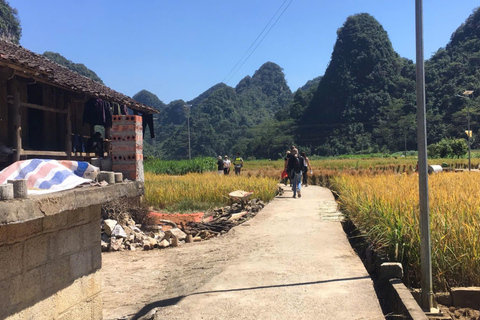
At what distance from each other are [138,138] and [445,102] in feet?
233

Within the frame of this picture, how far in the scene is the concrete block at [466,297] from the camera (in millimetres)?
4723

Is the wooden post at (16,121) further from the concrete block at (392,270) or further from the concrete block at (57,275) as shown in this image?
the concrete block at (392,270)

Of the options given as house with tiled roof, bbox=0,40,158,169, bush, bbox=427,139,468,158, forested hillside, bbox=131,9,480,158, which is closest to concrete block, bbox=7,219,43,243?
house with tiled roof, bbox=0,40,158,169

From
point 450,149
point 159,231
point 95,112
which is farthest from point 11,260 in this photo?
point 450,149

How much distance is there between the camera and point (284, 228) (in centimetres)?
970

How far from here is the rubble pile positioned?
9.09 meters

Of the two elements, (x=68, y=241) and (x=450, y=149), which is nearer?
(x=68, y=241)

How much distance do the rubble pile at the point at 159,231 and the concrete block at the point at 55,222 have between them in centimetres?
524

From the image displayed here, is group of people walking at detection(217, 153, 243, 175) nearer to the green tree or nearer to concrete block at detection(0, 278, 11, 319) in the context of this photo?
concrete block at detection(0, 278, 11, 319)

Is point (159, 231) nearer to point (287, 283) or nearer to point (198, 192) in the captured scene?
point (198, 192)

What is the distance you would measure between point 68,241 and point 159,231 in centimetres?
652

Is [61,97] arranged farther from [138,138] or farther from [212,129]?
[212,129]

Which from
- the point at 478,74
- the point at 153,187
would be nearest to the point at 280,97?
the point at 478,74

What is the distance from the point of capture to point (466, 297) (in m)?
4.77
